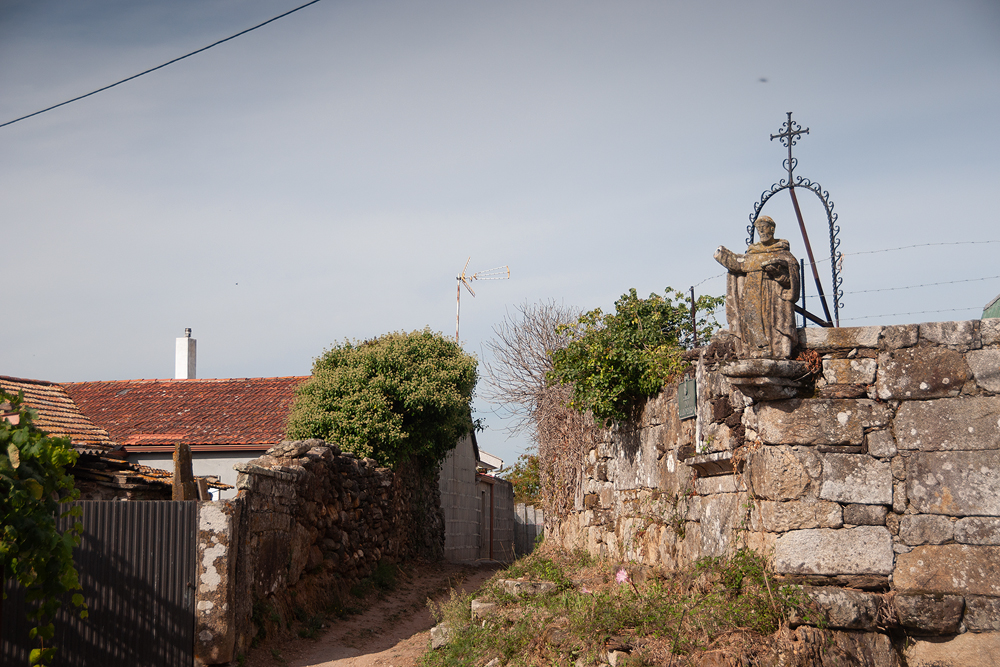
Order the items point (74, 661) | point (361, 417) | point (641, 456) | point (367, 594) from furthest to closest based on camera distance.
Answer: point (361, 417)
point (367, 594)
point (641, 456)
point (74, 661)

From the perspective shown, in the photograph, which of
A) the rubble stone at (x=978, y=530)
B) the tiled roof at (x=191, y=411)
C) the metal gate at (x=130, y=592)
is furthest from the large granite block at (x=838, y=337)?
the tiled roof at (x=191, y=411)

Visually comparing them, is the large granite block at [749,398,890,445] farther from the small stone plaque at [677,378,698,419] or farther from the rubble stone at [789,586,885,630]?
the small stone plaque at [677,378,698,419]

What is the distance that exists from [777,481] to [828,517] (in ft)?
1.42

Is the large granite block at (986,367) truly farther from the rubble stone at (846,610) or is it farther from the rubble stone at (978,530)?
the rubble stone at (846,610)

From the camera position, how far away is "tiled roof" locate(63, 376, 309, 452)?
15.8 meters

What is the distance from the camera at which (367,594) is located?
11766mm

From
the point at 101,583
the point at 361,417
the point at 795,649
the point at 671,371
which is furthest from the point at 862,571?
the point at 361,417

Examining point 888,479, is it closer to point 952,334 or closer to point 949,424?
point 949,424

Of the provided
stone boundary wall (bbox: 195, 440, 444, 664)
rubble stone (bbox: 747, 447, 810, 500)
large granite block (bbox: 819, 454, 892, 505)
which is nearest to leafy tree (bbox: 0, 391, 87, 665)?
stone boundary wall (bbox: 195, 440, 444, 664)

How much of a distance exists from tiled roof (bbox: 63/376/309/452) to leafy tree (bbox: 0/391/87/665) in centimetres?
1094

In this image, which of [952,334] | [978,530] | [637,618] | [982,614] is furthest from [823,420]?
[637,618]

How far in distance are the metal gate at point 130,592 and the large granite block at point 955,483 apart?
6335 millimetres

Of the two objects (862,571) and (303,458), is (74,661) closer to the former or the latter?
(303,458)

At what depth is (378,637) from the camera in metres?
9.54
